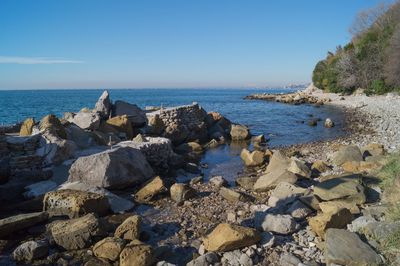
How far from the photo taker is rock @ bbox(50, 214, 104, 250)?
26.5 feet

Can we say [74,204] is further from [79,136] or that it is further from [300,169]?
[79,136]

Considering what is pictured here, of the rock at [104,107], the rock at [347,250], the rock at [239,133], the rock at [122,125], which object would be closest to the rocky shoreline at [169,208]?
the rock at [347,250]

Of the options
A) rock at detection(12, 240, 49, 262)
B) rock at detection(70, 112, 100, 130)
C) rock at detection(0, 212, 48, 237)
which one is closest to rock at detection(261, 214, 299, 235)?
rock at detection(12, 240, 49, 262)

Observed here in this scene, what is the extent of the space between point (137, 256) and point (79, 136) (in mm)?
11405

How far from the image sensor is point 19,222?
903cm

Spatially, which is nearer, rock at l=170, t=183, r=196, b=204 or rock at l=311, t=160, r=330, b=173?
rock at l=170, t=183, r=196, b=204

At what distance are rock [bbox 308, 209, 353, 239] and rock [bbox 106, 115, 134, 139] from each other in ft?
45.7

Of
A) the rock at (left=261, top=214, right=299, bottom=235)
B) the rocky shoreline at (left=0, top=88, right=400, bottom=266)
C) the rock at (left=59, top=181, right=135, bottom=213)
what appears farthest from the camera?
the rock at (left=59, top=181, right=135, bottom=213)

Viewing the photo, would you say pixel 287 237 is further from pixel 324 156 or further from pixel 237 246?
pixel 324 156

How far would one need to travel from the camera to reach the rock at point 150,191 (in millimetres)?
11619

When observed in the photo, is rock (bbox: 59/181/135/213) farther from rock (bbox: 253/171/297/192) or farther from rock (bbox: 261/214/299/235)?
rock (bbox: 253/171/297/192)

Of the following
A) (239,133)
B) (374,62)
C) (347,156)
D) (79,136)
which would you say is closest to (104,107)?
(79,136)

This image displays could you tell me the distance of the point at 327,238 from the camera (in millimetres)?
7219

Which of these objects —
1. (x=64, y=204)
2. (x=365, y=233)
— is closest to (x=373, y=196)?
(x=365, y=233)
